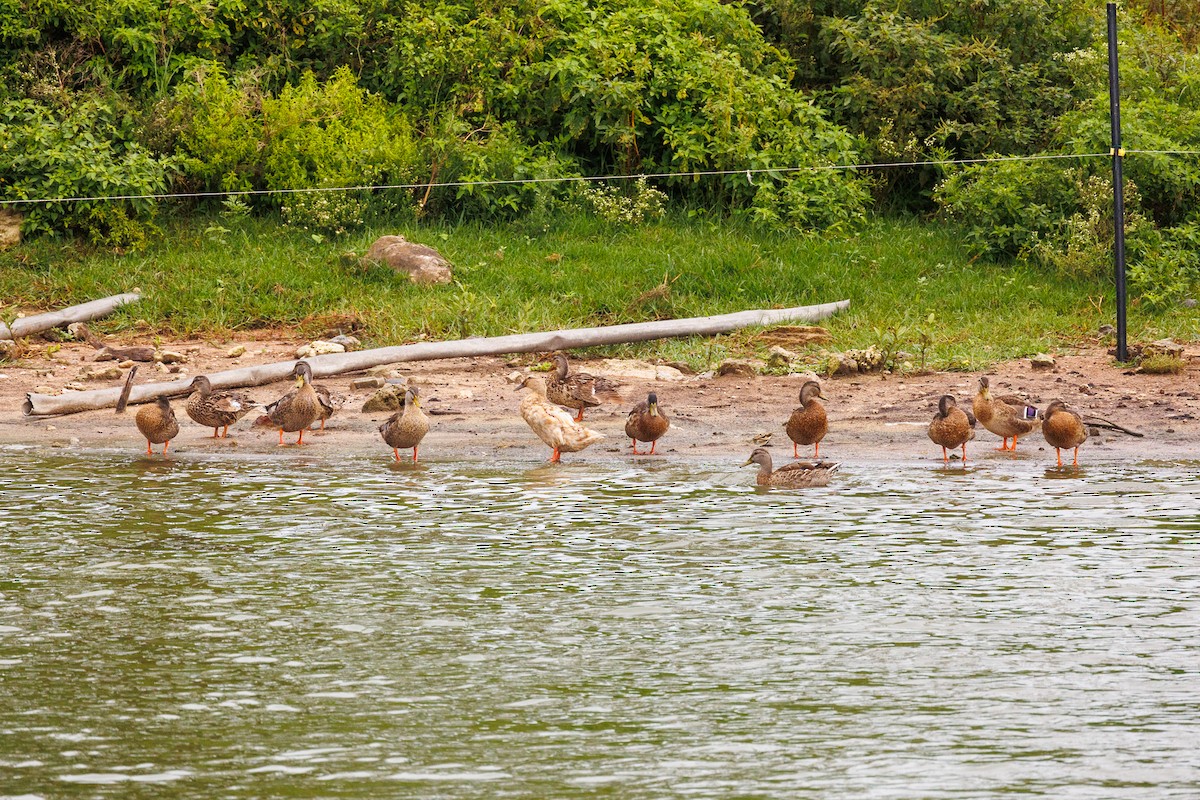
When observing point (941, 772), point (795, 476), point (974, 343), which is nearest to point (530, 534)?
point (795, 476)

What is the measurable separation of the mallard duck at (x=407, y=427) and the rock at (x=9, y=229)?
7239mm

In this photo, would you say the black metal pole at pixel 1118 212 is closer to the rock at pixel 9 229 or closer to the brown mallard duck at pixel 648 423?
the brown mallard duck at pixel 648 423

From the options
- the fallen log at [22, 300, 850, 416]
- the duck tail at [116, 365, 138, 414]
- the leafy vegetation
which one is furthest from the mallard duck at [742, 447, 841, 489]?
the leafy vegetation

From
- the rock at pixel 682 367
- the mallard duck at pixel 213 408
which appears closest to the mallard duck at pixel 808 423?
the rock at pixel 682 367

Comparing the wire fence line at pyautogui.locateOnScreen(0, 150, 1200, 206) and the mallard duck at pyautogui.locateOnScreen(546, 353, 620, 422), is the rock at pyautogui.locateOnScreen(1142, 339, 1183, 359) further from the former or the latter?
the mallard duck at pyautogui.locateOnScreen(546, 353, 620, 422)

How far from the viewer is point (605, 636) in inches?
276

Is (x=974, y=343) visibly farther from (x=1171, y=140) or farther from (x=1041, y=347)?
(x=1171, y=140)

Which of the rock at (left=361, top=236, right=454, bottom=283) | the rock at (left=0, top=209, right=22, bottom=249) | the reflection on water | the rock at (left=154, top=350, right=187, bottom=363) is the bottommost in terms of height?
the reflection on water

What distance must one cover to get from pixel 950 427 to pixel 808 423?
3.26 ft

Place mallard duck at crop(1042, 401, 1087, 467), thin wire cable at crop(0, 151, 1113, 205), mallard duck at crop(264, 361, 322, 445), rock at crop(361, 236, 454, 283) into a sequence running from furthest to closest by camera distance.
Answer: thin wire cable at crop(0, 151, 1113, 205)
rock at crop(361, 236, 454, 283)
mallard duck at crop(264, 361, 322, 445)
mallard duck at crop(1042, 401, 1087, 467)

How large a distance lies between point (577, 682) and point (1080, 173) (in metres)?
11.7

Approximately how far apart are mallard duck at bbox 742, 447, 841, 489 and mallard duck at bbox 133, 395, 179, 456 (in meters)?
4.55

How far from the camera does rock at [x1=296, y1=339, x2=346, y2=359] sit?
14047mm

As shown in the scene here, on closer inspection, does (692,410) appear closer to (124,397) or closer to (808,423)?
(808,423)
